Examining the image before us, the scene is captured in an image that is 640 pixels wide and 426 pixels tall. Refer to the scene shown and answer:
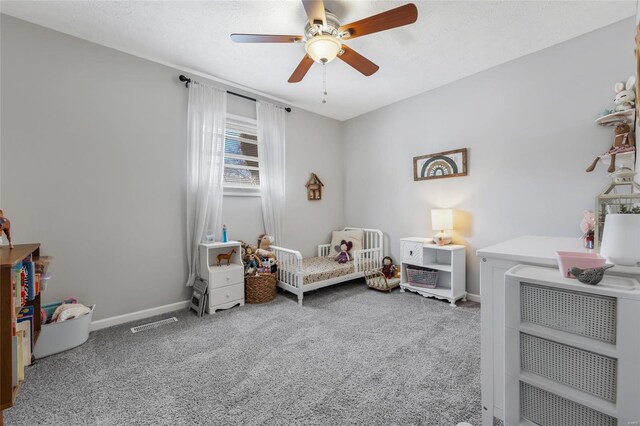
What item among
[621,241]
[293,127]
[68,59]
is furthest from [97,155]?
[621,241]

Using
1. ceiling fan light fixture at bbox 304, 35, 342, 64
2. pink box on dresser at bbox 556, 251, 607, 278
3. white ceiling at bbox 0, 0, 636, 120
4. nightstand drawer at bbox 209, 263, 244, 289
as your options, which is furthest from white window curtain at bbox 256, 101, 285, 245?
pink box on dresser at bbox 556, 251, 607, 278

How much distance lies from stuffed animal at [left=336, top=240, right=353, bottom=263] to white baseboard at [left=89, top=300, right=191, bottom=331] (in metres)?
1.95

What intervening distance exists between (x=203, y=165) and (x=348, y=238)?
228 cm

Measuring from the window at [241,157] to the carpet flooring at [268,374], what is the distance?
1.60 meters

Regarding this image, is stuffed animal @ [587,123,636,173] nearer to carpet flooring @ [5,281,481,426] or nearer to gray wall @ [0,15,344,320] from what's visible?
carpet flooring @ [5,281,481,426]

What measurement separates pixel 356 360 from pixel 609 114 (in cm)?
279

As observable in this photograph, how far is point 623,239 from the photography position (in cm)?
90

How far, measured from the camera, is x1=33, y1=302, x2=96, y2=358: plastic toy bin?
1963 mm

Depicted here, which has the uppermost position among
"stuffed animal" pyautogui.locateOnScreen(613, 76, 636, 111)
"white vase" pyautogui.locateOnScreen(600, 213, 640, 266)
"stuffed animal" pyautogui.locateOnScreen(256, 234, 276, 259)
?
"stuffed animal" pyautogui.locateOnScreen(613, 76, 636, 111)

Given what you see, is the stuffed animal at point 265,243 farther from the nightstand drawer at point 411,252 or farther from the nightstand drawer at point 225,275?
the nightstand drawer at point 411,252

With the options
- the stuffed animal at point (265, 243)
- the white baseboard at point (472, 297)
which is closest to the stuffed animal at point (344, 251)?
the stuffed animal at point (265, 243)

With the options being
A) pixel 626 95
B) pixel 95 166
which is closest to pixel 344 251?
pixel 95 166

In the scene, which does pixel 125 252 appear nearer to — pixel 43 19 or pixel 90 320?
pixel 90 320

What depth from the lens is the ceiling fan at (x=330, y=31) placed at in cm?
167
